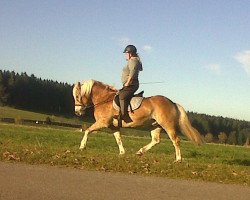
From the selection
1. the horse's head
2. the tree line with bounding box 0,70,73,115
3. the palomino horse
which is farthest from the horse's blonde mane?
the tree line with bounding box 0,70,73,115

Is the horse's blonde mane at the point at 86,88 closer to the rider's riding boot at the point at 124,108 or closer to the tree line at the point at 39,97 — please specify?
the rider's riding boot at the point at 124,108

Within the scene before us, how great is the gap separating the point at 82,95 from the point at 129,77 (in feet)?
7.79

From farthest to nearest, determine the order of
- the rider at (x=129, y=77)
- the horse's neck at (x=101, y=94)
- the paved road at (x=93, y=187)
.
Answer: the horse's neck at (x=101, y=94), the rider at (x=129, y=77), the paved road at (x=93, y=187)

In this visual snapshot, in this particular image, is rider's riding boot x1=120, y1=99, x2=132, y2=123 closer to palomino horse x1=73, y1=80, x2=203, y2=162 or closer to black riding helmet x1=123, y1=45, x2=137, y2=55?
palomino horse x1=73, y1=80, x2=203, y2=162

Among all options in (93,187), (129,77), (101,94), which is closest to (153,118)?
(129,77)

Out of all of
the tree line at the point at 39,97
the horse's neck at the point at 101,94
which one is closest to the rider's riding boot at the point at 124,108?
the horse's neck at the point at 101,94

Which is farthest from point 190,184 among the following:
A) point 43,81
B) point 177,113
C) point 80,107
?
point 43,81

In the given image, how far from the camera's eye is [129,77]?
14.0 meters

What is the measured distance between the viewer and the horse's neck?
15146 mm

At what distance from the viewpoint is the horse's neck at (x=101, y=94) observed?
1515 cm

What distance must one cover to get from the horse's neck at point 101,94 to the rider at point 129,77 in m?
0.91

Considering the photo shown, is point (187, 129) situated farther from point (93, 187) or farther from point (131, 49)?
point (93, 187)

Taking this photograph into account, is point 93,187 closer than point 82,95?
Yes

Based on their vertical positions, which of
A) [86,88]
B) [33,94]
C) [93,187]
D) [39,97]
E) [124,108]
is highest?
[33,94]
